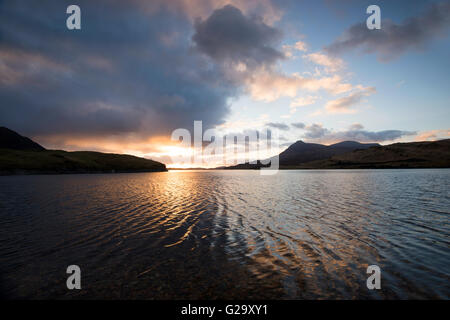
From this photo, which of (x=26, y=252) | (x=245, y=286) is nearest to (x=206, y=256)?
(x=245, y=286)

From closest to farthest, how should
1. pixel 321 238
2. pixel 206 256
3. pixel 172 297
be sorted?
pixel 172 297
pixel 206 256
pixel 321 238

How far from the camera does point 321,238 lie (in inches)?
632

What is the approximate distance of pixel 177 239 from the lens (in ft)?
53.9

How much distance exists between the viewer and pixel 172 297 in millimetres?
8781

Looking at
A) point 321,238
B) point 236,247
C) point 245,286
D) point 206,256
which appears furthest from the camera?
point 321,238
